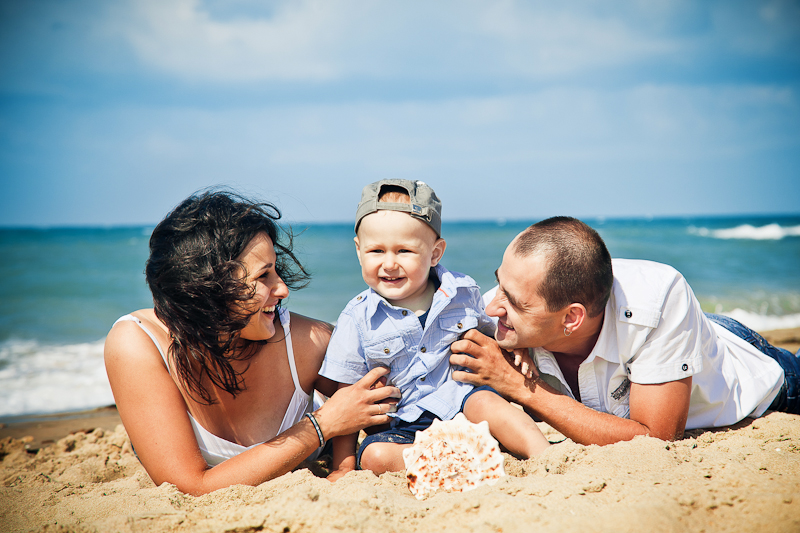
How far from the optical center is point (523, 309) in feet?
9.43

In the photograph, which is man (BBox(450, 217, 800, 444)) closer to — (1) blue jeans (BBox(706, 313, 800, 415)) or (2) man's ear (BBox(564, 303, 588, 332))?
(2) man's ear (BBox(564, 303, 588, 332))

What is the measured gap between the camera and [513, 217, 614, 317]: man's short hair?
9.14 feet

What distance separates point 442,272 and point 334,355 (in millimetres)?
853

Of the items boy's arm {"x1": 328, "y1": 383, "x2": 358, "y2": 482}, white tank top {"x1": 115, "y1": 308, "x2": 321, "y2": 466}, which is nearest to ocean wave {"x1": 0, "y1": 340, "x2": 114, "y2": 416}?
white tank top {"x1": 115, "y1": 308, "x2": 321, "y2": 466}

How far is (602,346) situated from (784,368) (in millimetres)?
1650

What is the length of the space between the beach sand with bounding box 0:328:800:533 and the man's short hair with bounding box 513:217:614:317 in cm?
78

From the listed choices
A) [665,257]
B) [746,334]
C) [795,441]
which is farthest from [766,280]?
[795,441]

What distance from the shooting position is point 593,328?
3.01 meters

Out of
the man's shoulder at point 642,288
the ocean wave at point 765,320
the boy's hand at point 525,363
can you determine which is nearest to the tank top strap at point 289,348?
the boy's hand at point 525,363

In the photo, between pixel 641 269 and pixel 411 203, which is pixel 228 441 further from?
pixel 641 269

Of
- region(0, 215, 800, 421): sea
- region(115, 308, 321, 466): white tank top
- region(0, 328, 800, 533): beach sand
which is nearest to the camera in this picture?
region(0, 328, 800, 533): beach sand

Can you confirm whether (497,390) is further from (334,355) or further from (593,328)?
(334,355)

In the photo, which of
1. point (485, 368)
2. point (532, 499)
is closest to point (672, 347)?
point (485, 368)

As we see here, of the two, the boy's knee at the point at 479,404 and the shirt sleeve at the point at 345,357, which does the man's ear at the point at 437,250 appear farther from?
the boy's knee at the point at 479,404
